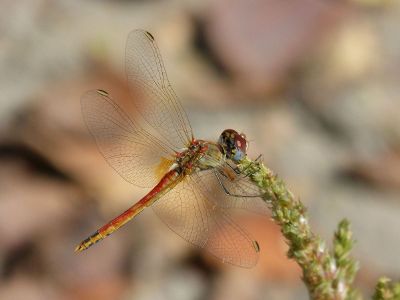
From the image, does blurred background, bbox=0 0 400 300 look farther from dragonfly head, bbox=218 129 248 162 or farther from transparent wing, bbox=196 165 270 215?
dragonfly head, bbox=218 129 248 162

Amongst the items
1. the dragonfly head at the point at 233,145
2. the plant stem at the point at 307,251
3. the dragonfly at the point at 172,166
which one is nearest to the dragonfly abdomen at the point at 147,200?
the dragonfly at the point at 172,166

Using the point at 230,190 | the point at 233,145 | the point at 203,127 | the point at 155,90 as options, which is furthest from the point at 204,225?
the point at 203,127

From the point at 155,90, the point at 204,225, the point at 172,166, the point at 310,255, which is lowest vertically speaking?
the point at 310,255

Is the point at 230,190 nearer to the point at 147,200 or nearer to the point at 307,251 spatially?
the point at 147,200

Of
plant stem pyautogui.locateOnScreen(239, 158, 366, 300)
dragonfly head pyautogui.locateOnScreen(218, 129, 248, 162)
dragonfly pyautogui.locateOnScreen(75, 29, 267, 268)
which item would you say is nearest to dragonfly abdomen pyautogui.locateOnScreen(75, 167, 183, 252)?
dragonfly pyautogui.locateOnScreen(75, 29, 267, 268)

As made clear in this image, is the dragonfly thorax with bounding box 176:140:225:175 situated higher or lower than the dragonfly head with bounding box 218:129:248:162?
higher

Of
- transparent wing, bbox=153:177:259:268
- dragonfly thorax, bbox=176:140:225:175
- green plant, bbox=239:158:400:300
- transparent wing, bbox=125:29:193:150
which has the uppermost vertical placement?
transparent wing, bbox=125:29:193:150

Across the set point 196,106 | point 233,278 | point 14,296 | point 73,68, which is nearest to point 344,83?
point 196,106
